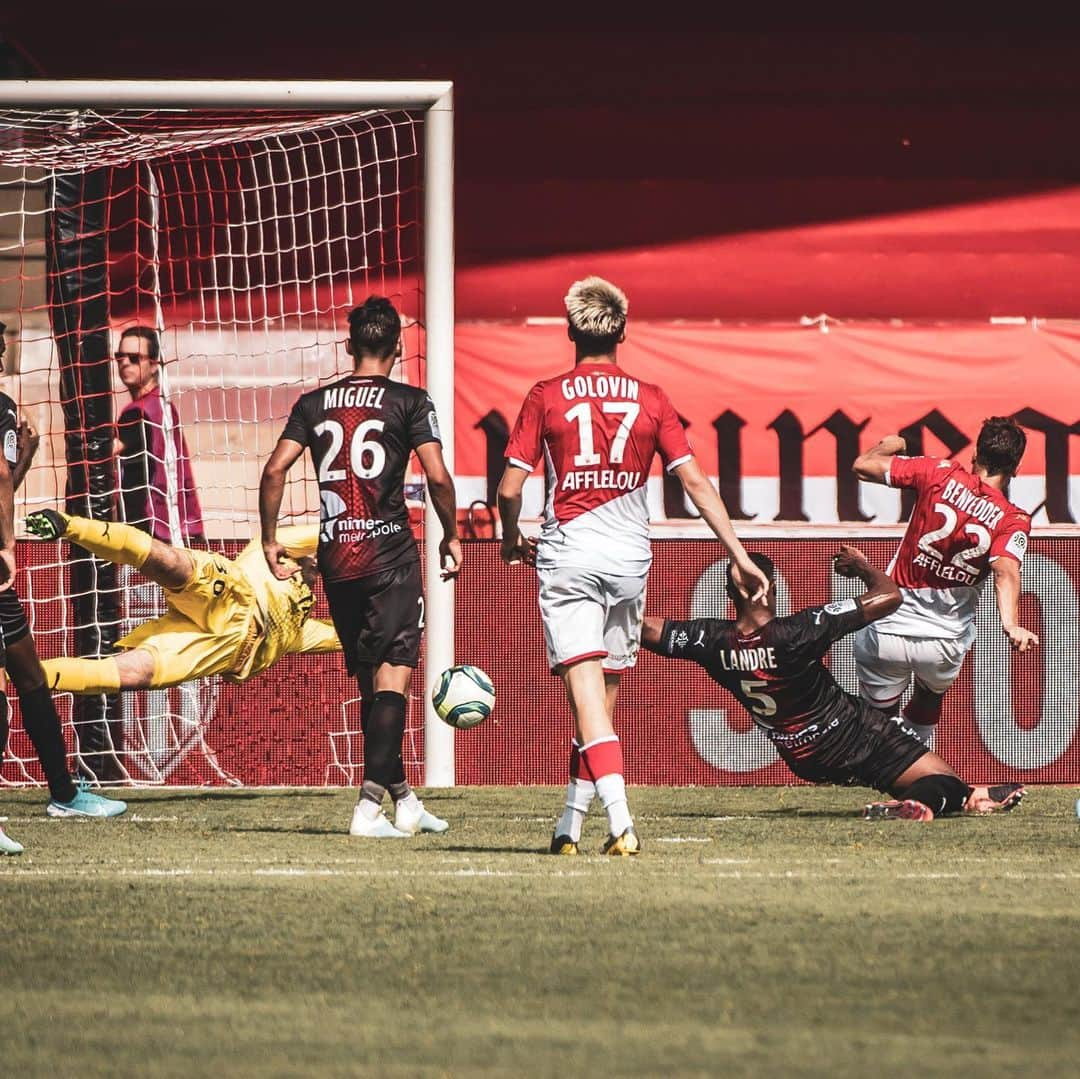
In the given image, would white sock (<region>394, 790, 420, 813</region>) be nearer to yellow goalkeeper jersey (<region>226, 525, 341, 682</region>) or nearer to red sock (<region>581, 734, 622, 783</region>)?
red sock (<region>581, 734, 622, 783</region>)

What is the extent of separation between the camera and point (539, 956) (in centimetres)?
441

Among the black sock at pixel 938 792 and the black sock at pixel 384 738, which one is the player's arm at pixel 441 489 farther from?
the black sock at pixel 938 792

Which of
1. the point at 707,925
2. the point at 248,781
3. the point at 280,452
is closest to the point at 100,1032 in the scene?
the point at 707,925

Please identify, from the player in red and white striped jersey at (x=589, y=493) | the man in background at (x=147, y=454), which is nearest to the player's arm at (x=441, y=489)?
the player in red and white striped jersey at (x=589, y=493)

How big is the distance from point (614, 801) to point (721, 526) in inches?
35.6

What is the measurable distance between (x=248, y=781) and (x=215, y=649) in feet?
3.86

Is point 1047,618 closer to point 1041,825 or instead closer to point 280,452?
point 1041,825

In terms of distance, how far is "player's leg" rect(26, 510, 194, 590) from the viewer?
8.33m

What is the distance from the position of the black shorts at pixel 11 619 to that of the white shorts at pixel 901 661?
3.37 meters

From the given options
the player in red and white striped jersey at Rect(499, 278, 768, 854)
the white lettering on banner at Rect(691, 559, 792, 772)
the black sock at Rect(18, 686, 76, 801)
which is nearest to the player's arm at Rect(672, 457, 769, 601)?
the player in red and white striped jersey at Rect(499, 278, 768, 854)

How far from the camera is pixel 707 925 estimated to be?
4.82 metres

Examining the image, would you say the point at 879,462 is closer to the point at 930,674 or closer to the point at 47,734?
the point at 930,674

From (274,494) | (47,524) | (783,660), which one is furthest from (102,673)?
(783,660)

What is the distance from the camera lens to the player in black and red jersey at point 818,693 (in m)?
7.71
